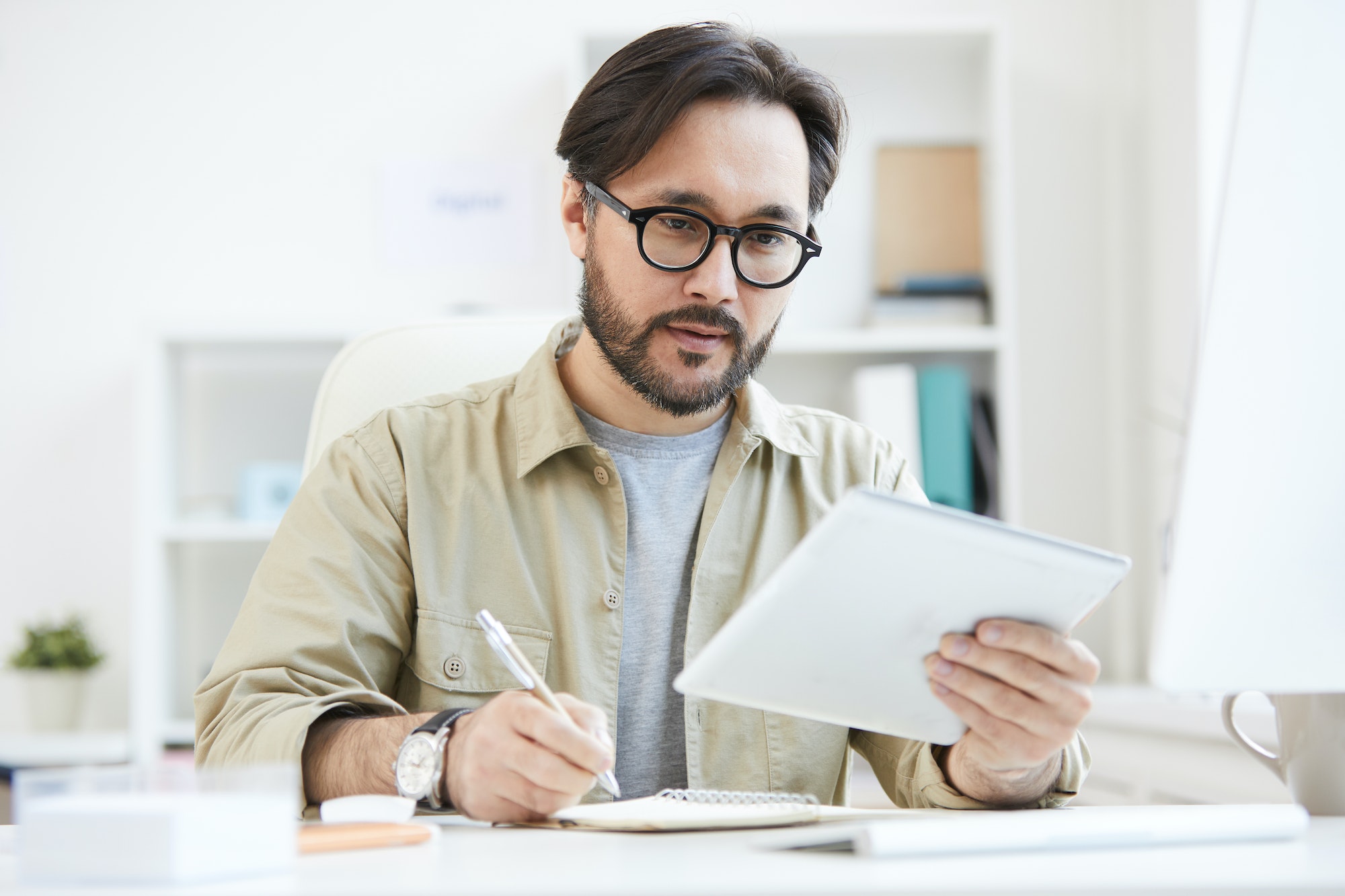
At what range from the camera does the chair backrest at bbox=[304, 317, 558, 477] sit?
1.24 meters

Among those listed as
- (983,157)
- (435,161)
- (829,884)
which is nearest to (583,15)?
(435,161)

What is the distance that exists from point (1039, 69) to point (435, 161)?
1280 mm

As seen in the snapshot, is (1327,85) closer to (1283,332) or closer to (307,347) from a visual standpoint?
(1283,332)

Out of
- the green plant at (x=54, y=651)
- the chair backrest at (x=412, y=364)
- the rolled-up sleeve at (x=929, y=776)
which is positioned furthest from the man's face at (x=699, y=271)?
the green plant at (x=54, y=651)

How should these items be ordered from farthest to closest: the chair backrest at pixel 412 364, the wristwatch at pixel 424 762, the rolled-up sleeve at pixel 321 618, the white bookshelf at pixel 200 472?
the white bookshelf at pixel 200 472, the chair backrest at pixel 412 364, the rolled-up sleeve at pixel 321 618, the wristwatch at pixel 424 762

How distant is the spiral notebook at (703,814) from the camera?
66 cm

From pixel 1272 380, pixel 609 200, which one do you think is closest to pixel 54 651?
pixel 609 200

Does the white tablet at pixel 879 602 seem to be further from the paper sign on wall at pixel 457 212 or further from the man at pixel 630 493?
the paper sign on wall at pixel 457 212

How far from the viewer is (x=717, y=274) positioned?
1166mm

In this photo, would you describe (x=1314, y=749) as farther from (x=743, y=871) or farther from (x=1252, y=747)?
(x=743, y=871)

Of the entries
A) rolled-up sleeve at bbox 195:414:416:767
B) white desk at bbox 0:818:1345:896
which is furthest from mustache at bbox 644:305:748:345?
white desk at bbox 0:818:1345:896

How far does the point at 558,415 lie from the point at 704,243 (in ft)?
0.75

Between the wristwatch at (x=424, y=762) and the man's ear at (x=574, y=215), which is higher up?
the man's ear at (x=574, y=215)

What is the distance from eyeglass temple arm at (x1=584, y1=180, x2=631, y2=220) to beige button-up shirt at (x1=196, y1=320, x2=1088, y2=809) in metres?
0.16
